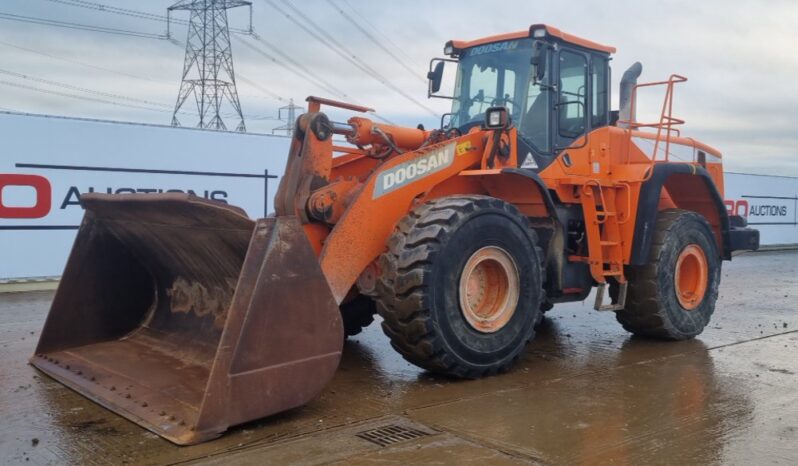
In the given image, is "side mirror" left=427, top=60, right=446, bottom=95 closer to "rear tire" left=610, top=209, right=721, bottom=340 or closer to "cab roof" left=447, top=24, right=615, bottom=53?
"cab roof" left=447, top=24, right=615, bottom=53

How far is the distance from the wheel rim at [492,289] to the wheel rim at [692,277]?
2484 millimetres

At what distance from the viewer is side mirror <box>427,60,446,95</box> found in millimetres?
7188

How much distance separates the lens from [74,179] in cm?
1084

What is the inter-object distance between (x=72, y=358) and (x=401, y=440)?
2.82m

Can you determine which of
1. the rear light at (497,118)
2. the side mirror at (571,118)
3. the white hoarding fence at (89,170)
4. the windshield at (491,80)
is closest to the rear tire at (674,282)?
the side mirror at (571,118)

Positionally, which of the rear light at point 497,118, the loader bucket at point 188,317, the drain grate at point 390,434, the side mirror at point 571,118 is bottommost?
the drain grate at point 390,434

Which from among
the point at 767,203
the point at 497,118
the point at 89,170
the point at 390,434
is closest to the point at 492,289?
the point at 497,118

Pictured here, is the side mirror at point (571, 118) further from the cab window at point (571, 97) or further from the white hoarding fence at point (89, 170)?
the white hoarding fence at point (89, 170)

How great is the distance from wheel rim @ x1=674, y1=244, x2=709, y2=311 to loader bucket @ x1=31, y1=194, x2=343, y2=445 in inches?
169

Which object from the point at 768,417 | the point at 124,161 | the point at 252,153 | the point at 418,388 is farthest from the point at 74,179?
the point at 768,417

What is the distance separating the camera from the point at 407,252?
16.4 feet

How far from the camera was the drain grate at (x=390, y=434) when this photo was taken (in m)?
4.11

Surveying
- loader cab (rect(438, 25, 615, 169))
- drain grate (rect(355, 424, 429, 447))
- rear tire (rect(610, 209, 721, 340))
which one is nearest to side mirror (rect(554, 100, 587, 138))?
loader cab (rect(438, 25, 615, 169))

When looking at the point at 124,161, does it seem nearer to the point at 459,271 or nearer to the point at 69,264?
the point at 69,264
